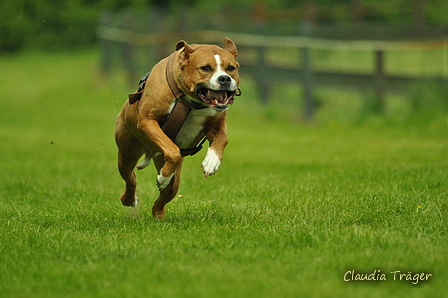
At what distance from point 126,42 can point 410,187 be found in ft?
62.8

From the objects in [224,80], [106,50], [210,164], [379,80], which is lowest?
[106,50]

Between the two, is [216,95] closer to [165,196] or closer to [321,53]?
[165,196]

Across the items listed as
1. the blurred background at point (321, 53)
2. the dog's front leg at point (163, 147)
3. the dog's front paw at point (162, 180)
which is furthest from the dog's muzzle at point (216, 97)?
the blurred background at point (321, 53)

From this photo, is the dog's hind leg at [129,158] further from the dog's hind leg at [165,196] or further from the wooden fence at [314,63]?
the wooden fence at [314,63]

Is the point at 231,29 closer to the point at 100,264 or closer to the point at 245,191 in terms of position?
the point at 245,191

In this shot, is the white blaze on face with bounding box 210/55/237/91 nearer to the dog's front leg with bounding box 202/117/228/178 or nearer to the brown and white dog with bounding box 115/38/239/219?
the brown and white dog with bounding box 115/38/239/219

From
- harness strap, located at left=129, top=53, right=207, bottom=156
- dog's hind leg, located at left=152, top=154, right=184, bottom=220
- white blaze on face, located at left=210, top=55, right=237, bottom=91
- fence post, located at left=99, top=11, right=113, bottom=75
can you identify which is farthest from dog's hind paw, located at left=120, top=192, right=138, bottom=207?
fence post, located at left=99, top=11, right=113, bottom=75

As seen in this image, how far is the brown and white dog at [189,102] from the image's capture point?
5.76 metres

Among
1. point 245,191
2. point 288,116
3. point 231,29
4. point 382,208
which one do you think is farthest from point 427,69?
point 382,208

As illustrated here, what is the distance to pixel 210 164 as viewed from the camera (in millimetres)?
5695

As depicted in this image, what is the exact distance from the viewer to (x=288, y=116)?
16.0 m

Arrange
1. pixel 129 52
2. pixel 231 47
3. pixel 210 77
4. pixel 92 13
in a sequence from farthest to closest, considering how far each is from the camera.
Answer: pixel 92 13
pixel 129 52
pixel 231 47
pixel 210 77

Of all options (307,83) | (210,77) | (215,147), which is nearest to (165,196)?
(215,147)

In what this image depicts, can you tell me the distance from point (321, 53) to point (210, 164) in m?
10.4
